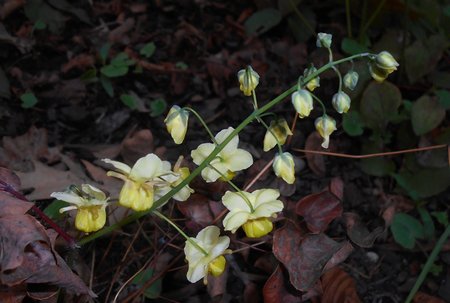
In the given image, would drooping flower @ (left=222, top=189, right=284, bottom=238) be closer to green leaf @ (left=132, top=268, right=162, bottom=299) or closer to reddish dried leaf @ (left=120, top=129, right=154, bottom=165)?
green leaf @ (left=132, top=268, right=162, bottom=299)

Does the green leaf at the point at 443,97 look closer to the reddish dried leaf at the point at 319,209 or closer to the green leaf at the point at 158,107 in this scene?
the reddish dried leaf at the point at 319,209

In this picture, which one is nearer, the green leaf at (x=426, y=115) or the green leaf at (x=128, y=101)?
the green leaf at (x=426, y=115)

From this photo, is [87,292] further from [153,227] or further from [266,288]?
[153,227]

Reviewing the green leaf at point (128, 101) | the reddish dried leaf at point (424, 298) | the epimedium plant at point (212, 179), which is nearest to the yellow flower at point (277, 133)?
the epimedium plant at point (212, 179)

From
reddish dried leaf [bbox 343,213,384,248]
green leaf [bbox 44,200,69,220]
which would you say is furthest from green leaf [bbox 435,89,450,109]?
green leaf [bbox 44,200,69,220]

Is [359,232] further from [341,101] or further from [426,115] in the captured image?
[426,115]
